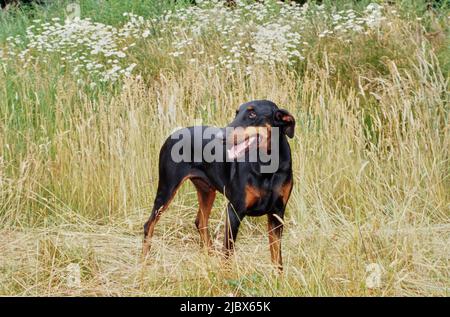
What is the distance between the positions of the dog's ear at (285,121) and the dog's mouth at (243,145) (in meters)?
0.13

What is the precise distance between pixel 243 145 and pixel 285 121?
248 mm

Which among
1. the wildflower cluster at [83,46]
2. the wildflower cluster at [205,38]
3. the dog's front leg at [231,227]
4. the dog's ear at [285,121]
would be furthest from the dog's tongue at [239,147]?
the wildflower cluster at [83,46]

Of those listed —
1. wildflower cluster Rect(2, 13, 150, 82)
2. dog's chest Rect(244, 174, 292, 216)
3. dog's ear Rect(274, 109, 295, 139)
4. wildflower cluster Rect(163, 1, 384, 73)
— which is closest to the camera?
dog's ear Rect(274, 109, 295, 139)

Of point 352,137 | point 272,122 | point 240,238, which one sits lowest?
point 240,238

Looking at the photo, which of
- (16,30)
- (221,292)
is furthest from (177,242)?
(16,30)

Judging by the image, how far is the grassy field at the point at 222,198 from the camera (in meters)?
3.75

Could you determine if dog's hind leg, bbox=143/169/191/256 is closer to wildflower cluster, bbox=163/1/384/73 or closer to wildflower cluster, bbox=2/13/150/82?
wildflower cluster, bbox=163/1/384/73

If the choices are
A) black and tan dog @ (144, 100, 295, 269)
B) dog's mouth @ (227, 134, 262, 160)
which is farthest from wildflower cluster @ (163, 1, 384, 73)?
dog's mouth @ (227, 134, 262, 160)

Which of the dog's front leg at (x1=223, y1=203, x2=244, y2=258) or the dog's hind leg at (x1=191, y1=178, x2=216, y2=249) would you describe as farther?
the dog's hind leg at (x1=191, y1=178, x2=216, y2=249)

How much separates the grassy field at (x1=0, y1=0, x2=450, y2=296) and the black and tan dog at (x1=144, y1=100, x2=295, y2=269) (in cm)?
17

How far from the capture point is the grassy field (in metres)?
3.75
